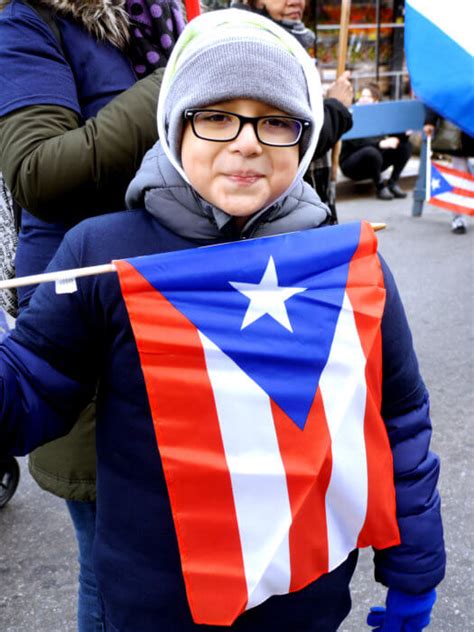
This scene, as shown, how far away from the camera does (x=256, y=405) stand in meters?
1.37

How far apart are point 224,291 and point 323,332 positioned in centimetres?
18

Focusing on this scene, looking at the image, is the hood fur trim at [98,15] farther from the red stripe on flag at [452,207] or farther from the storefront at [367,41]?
the storefront at [367,41]

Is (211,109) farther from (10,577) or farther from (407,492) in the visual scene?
(10,577)

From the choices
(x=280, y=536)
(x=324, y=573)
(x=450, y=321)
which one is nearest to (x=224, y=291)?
(x=280, y=536)

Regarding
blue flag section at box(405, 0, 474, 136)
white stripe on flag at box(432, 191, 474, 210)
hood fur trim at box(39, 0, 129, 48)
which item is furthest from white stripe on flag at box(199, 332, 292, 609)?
white stripe on flag at box(432, 191, 474, 210)

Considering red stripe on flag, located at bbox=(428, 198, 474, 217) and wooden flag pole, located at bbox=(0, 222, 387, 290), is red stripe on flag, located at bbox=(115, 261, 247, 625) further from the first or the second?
red stripe on flag, located at bbox=(428, 198, 474, 217)

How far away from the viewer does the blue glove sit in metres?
1.56

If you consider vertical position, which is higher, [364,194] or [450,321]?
[450,321]

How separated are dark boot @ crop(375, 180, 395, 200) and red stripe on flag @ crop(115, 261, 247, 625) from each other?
29.0ft

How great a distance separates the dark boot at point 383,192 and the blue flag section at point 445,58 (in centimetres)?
552

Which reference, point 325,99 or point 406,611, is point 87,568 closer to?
point 406,611

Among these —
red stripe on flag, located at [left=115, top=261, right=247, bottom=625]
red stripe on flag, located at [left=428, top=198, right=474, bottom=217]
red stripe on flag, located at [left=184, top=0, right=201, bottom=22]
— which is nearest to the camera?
red stripe on flag, located at [left=115, top=261, right=247, bottom=625]

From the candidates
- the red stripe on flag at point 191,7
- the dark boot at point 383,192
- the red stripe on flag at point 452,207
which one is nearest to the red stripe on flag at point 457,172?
the red stripe on flag at point 452,207

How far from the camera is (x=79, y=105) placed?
5.53ft
